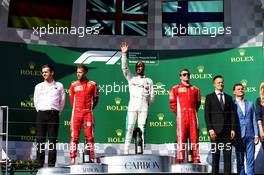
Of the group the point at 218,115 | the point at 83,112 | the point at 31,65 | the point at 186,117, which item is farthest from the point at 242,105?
the point at 31,65

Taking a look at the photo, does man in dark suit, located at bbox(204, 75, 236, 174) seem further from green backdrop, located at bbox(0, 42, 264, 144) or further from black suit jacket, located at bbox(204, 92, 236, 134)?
green backdrop, located at bbox(0, 42, 264, 144)

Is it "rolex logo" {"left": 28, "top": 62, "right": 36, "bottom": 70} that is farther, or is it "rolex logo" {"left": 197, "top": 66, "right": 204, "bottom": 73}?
"rolex logo" {"left": 197, "top": 66, "right": 204, "bottom": 73}

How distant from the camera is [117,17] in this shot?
14.8 m

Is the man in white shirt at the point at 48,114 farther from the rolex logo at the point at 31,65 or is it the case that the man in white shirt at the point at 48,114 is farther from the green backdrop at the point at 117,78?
the rolex logo at the point at 31,65

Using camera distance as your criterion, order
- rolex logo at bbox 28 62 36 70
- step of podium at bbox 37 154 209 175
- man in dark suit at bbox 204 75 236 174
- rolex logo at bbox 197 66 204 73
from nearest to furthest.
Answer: step of podium at bbox 37 154 209 175 < man in dark suit at bbox 204 75 236 174 < rolex logo at bbox 28 62 36 70 < rolex logo at bbox 197 66 204 73

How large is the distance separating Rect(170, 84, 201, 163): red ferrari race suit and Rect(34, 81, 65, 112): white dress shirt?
1731 millimetres

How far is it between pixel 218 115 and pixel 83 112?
80.2 inches

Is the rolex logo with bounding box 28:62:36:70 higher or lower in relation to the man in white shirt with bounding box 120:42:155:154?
higher

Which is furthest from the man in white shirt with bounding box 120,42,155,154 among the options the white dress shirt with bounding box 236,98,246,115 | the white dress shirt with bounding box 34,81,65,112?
the white dress shirt with bounding box 236,98,246,115

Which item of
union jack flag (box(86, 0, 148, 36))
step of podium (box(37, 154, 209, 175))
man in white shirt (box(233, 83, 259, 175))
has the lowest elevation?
step of podium (box(37, 154, 209, 175))

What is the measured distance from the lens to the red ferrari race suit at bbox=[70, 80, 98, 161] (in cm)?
1205

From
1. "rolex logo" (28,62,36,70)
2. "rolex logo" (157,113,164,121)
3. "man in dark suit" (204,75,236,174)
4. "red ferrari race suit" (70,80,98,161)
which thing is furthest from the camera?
"rolex logo" (157,113,164,121)

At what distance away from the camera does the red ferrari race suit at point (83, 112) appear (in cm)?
1205

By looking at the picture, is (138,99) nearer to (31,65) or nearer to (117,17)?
(31,65)
